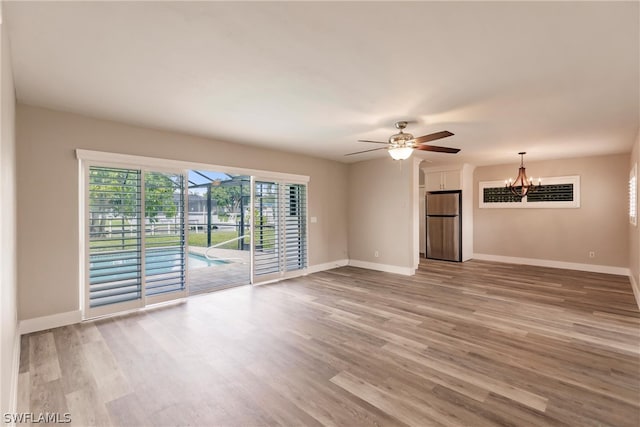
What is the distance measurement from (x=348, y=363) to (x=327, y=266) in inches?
159

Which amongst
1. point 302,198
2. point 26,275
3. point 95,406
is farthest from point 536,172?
point 26,275

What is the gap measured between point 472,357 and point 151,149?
14.9 feet

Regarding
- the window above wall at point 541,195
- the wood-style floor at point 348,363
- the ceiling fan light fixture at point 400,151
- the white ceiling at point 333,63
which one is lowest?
the wood-style floor at point 348,363

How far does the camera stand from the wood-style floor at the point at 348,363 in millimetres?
1938

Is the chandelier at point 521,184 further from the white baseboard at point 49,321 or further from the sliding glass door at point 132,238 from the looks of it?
the white baseboard at point 49,321

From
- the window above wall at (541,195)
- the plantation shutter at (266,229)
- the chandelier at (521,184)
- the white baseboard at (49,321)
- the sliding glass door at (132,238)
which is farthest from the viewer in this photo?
the window above wall at (541,195)

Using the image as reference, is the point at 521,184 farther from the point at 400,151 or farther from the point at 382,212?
the point at 400,151

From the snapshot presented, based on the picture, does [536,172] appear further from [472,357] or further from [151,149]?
[151,149]

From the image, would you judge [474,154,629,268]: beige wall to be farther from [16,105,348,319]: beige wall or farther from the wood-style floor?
[16,105,348,319]: beige wall

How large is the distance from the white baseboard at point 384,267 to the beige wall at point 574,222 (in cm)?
308

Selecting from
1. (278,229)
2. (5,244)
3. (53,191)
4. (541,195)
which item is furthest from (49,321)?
(541,195)

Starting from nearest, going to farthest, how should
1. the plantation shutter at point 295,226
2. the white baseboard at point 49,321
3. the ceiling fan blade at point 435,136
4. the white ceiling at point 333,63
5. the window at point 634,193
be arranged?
the white ceiling at point 333,63 → the white baseboard at point 49,321 → the ceiling fan blade at point 435,136 → the window at point 634,193 → the plantation shutter at point 295,226

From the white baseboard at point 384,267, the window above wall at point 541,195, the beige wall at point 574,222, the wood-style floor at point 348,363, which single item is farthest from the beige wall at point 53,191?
the beige wall at point 574,222

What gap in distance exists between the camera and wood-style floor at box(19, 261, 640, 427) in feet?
6.36
